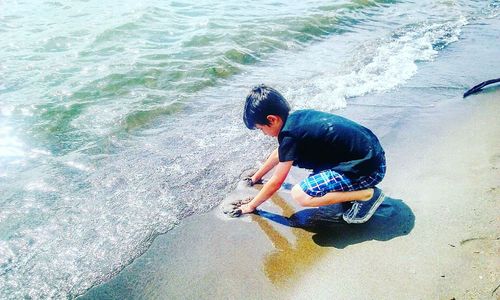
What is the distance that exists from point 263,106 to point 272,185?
26.0 inches

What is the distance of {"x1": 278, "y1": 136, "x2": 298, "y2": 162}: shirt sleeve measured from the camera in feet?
9.61

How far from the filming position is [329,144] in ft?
9.86

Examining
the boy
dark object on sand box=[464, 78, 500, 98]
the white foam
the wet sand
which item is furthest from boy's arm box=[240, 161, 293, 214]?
dark object on sand box=[464, 78, 500, 98]

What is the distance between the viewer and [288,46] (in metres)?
8.67

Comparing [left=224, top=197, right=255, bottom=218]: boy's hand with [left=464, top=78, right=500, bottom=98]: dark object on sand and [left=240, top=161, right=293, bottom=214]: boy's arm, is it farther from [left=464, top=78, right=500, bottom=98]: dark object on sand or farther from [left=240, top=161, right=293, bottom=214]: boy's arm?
[left=464, top=78, right=500, bottom=98]: dark object on sand

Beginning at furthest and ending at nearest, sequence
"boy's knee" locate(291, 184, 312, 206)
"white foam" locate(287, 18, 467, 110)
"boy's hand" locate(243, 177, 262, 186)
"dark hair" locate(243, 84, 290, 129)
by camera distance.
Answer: "white foam" locate(287, 18, 467, 110)
"boy's hand" locate(243, 177, 262, 186)
"boy's knee" locate(291, 184, 312, 206)
"dark hair" locate(243, 84, 290, 129)

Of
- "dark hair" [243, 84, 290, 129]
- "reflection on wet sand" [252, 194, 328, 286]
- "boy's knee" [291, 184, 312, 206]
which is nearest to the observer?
"reflection on wet sand" [252, 194, 328, 286]

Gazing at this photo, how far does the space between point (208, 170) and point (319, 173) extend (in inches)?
56.3

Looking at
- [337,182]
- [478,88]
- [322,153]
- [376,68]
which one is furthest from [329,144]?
[376,68]

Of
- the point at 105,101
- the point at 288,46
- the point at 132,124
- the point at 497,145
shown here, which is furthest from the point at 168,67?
the point at 497,145

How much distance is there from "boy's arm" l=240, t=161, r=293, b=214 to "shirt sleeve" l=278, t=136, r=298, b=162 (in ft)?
0.22

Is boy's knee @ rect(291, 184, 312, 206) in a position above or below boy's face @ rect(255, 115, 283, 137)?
below

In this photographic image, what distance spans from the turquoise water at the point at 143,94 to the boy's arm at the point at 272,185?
43 cm

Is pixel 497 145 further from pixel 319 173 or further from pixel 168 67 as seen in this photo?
pixel 168 67
